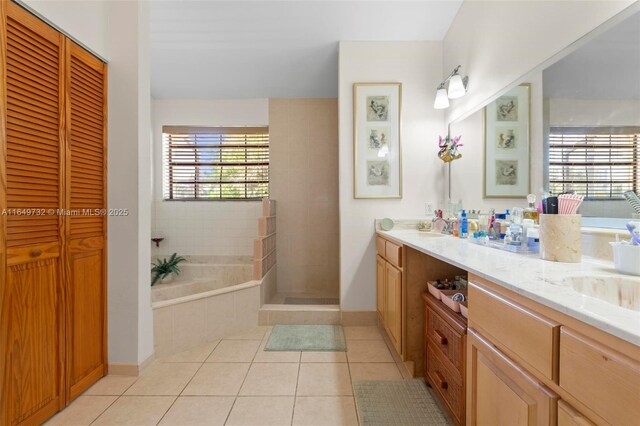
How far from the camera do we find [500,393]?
3.01 ft

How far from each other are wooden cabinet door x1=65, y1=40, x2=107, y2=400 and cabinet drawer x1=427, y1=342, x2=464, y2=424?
1.94 meters

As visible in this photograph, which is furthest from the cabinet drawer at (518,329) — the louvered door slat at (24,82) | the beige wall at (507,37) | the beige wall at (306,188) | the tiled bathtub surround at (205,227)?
the tiled bathtub surround at (205,227)

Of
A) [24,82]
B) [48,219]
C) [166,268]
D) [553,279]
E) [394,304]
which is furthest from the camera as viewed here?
[166,268]

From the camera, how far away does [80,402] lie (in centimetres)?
169

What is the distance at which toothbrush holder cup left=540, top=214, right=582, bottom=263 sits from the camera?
3.78 feet

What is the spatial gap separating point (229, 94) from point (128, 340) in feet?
9.64

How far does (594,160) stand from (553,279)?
2.29 ft

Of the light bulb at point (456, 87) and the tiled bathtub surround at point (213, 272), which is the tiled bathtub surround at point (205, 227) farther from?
the light bulb at point (456, 87)

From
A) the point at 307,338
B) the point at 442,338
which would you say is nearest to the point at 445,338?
the point at 442,338

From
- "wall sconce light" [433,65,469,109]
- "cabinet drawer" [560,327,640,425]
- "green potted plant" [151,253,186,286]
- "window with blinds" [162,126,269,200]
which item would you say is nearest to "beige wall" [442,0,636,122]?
"wall sconce light" [433,65,469,109]

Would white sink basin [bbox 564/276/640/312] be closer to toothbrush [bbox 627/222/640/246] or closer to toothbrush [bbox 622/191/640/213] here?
toothbrush [bbox 627/222/640/246]

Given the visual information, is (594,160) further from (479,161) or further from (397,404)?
(397,404)

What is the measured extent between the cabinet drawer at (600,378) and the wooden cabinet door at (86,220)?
2141mm

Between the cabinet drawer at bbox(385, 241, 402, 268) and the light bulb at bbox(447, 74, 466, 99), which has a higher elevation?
the light bulb at bbox(447, 74, 466, 99)
